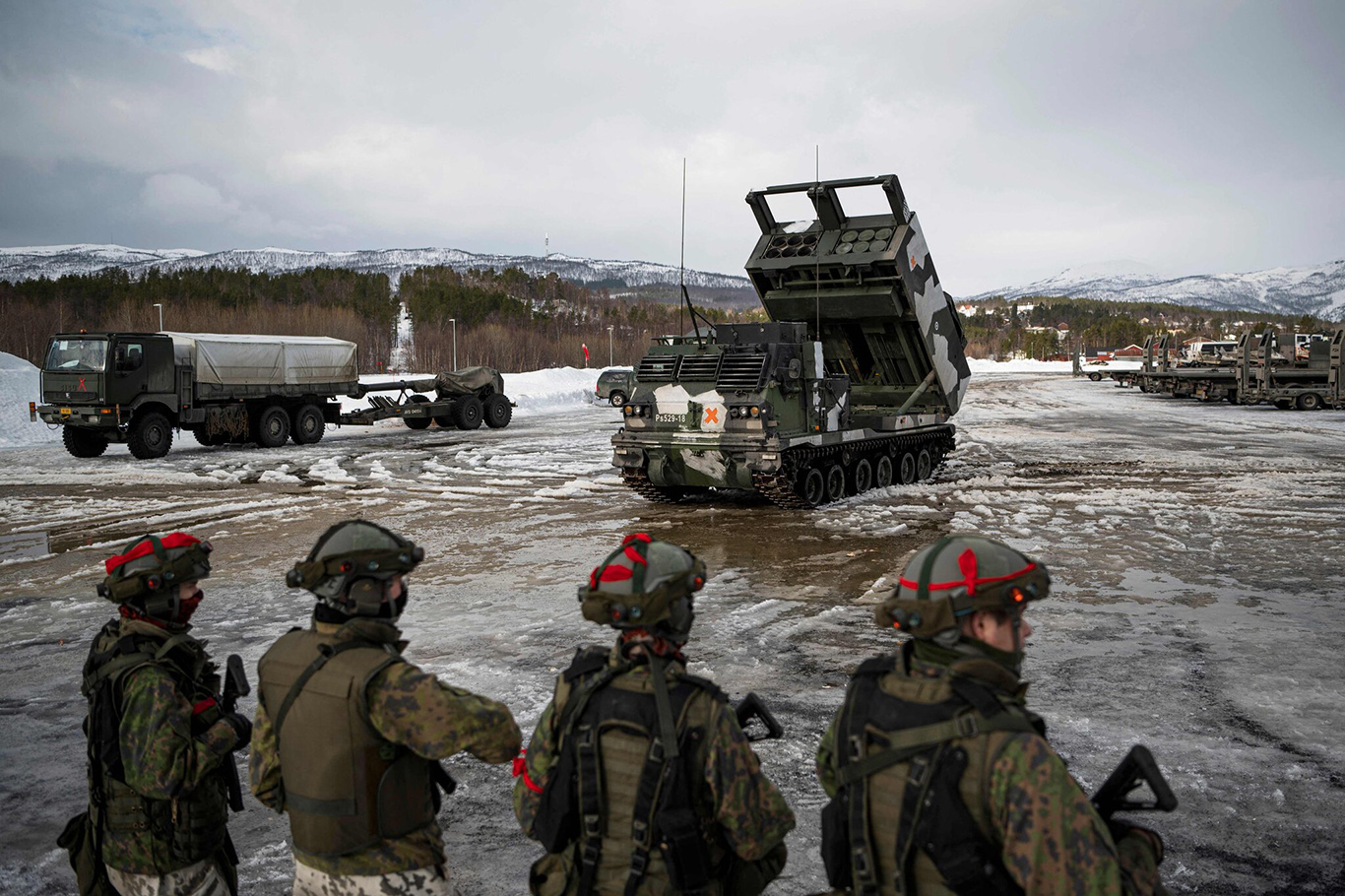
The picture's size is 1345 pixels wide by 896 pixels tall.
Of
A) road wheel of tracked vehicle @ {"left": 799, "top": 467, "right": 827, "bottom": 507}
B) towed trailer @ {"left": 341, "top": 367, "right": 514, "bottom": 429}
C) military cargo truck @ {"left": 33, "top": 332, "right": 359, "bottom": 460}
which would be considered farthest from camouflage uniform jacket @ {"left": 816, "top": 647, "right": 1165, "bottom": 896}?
towed trailer @ {"left": 341, "top": 367, "right": 514, "bottom": 429}

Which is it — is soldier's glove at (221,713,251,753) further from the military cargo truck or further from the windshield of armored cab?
the windshield of armored cab

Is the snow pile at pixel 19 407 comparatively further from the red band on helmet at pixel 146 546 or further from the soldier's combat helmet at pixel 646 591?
the soldier's combat helmet at pixel 646 591

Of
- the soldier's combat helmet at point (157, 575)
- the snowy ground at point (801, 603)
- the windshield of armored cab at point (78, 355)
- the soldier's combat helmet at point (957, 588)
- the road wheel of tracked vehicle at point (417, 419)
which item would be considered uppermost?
the windshield of armored cab at point (78, 355)

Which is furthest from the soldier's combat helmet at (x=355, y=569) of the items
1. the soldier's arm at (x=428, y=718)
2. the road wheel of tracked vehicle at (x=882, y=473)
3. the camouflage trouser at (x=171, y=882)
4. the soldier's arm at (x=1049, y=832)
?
the road wheel of tracked vehicle at (x=882, y=473)

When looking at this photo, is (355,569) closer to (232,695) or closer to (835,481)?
(232,695)

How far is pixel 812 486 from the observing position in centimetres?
1339

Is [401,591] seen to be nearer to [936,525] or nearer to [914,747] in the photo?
[914,747]

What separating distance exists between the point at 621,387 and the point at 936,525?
85.9 feet

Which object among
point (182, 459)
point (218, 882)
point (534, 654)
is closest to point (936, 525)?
point (534, 654)

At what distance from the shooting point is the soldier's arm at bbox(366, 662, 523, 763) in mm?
2713

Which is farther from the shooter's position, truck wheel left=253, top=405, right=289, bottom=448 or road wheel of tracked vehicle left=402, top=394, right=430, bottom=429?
road wheel of tracked vehicle left=402, top=394, right=430, bottom=429

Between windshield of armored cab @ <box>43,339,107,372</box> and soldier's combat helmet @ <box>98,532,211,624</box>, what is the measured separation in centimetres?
1850

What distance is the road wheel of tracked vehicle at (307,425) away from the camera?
23.0 metres

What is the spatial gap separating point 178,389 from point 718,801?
67.4ft
